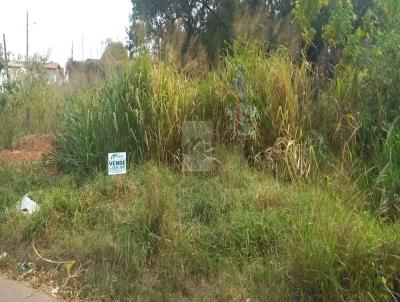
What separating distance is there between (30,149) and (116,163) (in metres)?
3.97

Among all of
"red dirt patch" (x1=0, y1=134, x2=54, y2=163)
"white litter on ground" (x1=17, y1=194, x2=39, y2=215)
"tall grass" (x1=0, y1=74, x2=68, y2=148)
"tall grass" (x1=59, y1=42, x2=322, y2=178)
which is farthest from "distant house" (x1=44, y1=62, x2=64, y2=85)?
"white litter on ground" (x1=17, y1=194, x2=39, y2=215)

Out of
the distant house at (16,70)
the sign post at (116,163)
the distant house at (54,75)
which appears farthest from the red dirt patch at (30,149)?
the distant house at (16,70)

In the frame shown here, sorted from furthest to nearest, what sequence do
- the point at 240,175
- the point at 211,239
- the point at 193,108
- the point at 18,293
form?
1. the point at 193,108
2. the point at 240,175
3. the point at 211,239
4. the point at 18,293

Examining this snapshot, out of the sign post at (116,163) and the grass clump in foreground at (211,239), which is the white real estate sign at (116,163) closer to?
the sign post at (116,163)

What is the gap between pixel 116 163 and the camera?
5645 millimetres

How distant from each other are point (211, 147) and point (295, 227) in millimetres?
2629

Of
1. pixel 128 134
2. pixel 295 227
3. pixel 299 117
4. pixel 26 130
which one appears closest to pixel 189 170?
pixel 128 134

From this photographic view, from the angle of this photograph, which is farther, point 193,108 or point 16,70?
point 16,70

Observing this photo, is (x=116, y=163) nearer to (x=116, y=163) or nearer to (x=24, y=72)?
(x=116, y=163)

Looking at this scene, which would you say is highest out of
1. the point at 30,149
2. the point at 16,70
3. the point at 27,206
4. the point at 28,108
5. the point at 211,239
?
the point at 16,70

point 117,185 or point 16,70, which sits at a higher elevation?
point 16,70

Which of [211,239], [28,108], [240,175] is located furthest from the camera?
[28,108]

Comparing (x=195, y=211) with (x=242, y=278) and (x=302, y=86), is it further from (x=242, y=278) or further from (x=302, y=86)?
(x=302, y=86)

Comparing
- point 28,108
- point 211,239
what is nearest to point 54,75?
point 28,108
